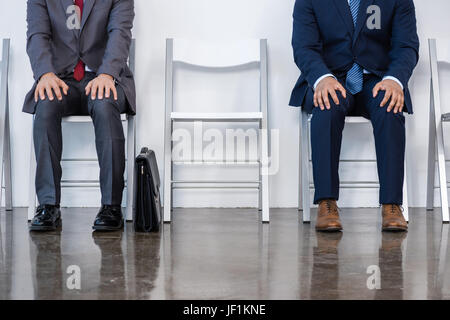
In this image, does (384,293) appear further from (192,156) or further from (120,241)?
(192,156)

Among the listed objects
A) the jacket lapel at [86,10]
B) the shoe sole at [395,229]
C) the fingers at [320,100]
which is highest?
the jacket lapel at [86,10]

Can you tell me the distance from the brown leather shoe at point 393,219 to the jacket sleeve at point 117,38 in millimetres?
1054

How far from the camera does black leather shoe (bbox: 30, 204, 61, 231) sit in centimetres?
198

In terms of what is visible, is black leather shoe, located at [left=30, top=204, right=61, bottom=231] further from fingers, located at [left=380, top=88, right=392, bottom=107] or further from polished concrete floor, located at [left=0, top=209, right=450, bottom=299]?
fingers, located at [left=380, top=88, right=392, bottom=107]

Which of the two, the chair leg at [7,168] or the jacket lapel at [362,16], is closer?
the jacket lapel at [362,16]

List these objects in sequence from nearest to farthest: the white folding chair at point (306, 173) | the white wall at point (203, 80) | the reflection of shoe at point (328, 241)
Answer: the reflection of shoe at point (328, 241)
the white folding chair at point (306, 173)
the white wall at point (203, 80)

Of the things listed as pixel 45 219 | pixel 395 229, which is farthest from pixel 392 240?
pixel 45 219

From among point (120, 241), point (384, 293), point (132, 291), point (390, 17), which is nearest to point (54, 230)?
point (120, 241)

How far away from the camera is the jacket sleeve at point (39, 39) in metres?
2.16

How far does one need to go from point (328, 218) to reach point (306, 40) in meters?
0.68

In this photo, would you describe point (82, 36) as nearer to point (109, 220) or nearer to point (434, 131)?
point (109, 220)

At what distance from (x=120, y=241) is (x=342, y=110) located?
87 centimetres

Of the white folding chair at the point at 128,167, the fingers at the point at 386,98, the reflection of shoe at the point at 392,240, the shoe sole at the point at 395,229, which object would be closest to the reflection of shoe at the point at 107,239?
the white folding chair at the point at 128,167

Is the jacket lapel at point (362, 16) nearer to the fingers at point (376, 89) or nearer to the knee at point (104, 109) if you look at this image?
the fingers at point (376, 89)
